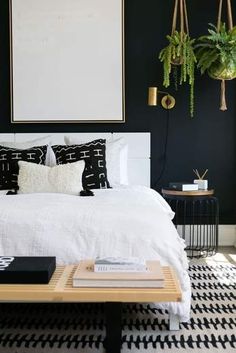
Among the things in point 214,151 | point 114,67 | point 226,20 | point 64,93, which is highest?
point 226,20

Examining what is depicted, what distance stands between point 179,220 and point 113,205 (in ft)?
7.10

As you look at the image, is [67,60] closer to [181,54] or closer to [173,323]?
[181,54]

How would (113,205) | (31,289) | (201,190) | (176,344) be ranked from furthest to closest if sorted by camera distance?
(201,190), (113,205), (176,344), (31,289)

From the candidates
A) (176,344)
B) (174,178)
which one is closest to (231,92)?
(174,178)

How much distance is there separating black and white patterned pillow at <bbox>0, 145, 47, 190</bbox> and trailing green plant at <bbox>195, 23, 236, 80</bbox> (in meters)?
1.86

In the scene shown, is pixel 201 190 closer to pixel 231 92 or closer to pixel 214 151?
pixel 214 151

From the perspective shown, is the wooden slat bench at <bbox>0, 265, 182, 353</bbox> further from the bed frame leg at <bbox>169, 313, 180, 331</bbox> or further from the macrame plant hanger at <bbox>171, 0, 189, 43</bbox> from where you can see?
the macrame plant hanger at <bbox>171, 0, 189, 43</bbox>

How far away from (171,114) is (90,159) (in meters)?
1.39

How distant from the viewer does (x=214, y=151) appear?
4641 millimetres

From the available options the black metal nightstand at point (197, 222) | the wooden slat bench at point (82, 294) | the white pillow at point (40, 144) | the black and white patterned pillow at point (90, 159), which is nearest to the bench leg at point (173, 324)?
the wooden slat bench at point (82, 294)

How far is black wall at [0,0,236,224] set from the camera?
4.57 metres

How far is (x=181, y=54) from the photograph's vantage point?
164 inches

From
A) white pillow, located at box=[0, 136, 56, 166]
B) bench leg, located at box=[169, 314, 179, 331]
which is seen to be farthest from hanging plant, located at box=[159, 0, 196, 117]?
bench leg, located at box=[169, 314, 179, 331]

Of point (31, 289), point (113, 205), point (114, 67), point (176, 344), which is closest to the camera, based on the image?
point (31, 289)
